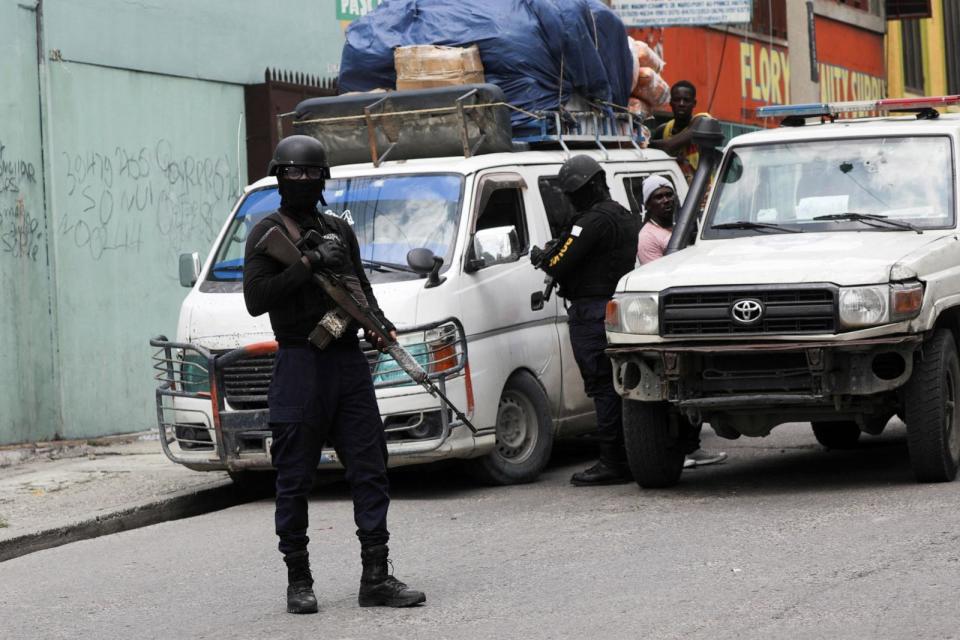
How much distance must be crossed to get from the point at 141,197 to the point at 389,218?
177 inches

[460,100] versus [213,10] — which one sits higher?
[213,10]

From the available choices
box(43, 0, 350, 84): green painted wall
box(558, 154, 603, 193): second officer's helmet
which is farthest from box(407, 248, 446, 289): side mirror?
box(43, 0, 350, 84): green painted wall

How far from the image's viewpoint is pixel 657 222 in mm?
11617

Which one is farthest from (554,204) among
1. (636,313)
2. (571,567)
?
(571,567)

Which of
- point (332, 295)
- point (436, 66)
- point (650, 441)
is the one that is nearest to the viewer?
point (332, 295)

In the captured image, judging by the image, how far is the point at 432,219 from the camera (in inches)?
416

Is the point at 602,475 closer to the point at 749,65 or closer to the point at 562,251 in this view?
the point at 562,251

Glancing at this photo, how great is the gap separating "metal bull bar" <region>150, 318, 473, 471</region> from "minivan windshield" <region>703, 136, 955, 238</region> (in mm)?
1815

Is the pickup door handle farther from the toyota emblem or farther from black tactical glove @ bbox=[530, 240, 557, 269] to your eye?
the toyota emblem

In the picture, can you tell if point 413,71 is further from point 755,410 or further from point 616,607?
point 616,607

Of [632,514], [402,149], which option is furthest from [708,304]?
[402,149]

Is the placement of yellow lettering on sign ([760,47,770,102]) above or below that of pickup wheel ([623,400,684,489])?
above

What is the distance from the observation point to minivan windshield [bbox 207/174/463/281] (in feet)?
34.2

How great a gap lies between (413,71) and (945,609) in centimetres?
646
